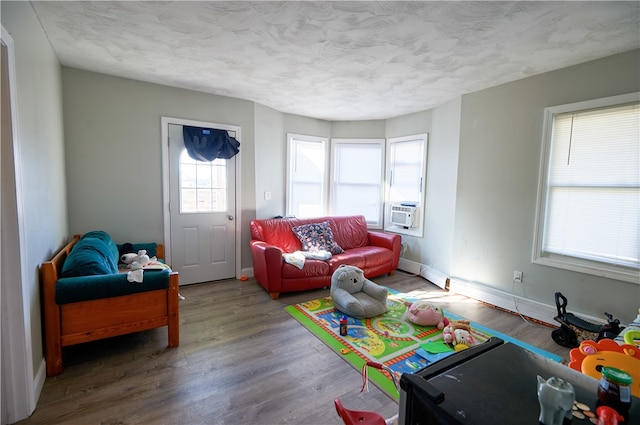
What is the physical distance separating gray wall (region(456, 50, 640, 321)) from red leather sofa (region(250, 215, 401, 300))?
1.02 metres

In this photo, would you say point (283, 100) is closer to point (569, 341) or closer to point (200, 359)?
point (200, 359)

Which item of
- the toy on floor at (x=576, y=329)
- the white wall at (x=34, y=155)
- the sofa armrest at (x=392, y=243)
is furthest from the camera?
the sofa armrest at (x=392, y=243)

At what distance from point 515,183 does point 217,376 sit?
136 inches

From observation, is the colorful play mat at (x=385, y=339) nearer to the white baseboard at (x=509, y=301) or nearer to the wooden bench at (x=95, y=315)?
the white baseboard at (x=509, y=301)

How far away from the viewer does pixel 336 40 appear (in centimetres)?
236

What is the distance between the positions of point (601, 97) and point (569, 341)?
2.21 m

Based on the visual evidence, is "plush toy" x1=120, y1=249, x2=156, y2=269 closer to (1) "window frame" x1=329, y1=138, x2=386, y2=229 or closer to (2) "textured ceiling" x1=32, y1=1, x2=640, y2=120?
(2) "textured ceiling" x1=32, y1=1, x2=640, y2=120

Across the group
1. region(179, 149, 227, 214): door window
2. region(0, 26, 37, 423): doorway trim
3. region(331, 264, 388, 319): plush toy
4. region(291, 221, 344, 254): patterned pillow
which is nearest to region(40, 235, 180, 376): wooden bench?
region(0, 26, 37, 423): doorway trim

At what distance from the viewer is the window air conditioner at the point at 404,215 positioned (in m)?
4.57

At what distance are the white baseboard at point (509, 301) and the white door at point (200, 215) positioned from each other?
3100 mm

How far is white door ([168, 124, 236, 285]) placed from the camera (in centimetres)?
370

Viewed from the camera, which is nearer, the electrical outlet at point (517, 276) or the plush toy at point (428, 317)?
the plush toy at point (428, 317)

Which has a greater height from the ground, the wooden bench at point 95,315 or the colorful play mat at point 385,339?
the wooden bench at point 95,315

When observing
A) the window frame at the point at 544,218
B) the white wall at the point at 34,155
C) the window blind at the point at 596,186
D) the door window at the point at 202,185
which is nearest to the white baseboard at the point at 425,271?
the window frame at the point at 544,218
